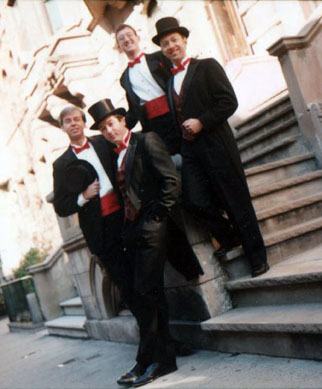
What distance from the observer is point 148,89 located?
4.05 metres

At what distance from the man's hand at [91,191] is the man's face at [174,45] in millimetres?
1257

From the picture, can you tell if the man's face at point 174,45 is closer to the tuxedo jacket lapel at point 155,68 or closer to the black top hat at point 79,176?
the tuxedo jacket lapel at point 155,68

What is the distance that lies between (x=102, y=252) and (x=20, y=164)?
16718 millimetres

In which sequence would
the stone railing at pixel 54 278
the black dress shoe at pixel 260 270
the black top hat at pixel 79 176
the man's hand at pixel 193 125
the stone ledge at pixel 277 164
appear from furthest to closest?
the stone railing at pixel 54 278 < the stone ledge at pixel 277 164 < the black top hat at pixel 79 176 < the black dress shoe at pixel 260 270 < the man's hand at pixel 193 125

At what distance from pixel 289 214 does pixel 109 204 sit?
1.70 metres

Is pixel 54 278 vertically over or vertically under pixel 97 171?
under

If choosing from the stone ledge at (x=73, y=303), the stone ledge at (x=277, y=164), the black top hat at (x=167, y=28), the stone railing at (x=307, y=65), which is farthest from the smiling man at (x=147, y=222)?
the stone ledge at (x=73, y=303)

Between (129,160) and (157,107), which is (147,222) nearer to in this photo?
(129,160)

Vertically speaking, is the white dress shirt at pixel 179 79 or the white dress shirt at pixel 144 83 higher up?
the white dress shirt at pixel 144 83

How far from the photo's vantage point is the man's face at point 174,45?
360 cm

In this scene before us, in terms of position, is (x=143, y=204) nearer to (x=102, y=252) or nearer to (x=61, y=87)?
(x=102, y=252)

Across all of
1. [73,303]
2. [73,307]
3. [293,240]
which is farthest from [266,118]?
[73,307]

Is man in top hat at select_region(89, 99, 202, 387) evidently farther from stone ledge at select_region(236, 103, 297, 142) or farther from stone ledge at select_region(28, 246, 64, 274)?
stone ledge at select_region(28, 246, 64, 274)

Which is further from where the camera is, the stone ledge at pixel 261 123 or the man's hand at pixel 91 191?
the stone ledge at pixel 261 123
